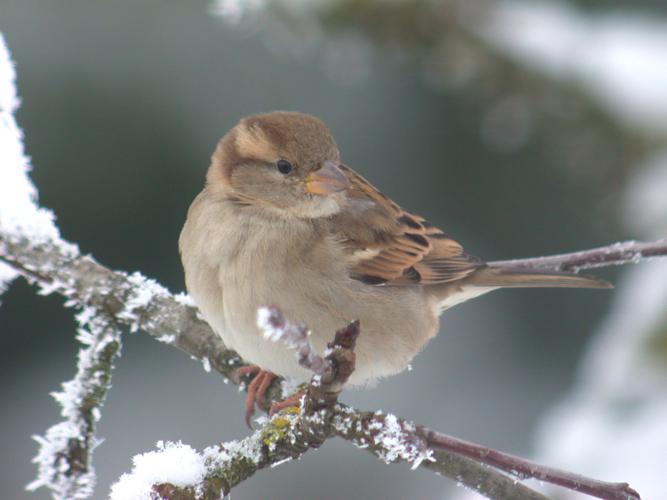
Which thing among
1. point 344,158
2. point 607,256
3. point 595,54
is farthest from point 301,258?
point 344,158

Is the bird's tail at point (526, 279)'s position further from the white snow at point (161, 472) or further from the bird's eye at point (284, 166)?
the white snow at point (161, 472)

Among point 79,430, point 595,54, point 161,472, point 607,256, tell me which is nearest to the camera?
point 161,472

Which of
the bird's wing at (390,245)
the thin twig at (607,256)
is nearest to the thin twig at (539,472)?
the thin twig at (607,256)

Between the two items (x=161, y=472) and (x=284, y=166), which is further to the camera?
(x=284, y=166)

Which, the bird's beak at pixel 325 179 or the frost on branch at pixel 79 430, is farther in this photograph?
the bird's beak at pixel 325 179

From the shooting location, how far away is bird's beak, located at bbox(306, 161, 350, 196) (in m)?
2.60

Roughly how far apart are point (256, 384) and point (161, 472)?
39.4 inches

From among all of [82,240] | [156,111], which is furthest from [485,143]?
[82,240]

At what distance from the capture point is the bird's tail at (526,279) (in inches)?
109

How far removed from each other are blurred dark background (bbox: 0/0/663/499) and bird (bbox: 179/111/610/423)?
1070 mm

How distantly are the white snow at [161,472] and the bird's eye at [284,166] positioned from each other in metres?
1.17

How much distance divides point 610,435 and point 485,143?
2.17 m

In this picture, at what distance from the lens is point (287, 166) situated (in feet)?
8.61

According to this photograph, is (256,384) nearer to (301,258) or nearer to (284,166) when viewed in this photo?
(301,258)
